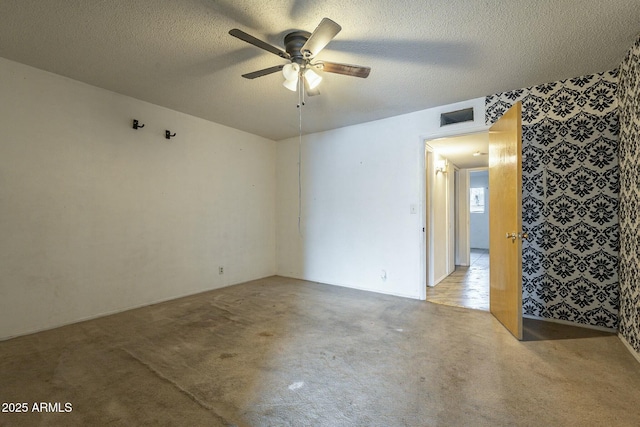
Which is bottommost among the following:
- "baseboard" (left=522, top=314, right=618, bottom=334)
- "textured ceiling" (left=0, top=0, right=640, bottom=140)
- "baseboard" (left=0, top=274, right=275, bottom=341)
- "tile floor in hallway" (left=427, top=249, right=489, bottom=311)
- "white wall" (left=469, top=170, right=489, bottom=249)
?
"tile floor in hallway" (left=427, top=249, right=489, bottom=311)

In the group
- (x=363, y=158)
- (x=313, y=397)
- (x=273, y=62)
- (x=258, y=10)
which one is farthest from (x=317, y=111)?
(x=313, y=397)

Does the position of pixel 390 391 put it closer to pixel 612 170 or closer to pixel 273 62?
pixel 273 62

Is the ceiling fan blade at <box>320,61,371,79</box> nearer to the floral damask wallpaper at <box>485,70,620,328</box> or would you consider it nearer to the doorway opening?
the floral damask wallpaper at <box>485,70,620,328</box>

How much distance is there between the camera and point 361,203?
4.26m

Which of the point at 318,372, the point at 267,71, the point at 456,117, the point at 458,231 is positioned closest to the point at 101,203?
the point at 267,71

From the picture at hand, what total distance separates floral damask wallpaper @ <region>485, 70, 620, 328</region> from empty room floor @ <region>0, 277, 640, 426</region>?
34 cm

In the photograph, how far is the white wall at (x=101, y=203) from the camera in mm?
2596

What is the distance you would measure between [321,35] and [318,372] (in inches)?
89.0

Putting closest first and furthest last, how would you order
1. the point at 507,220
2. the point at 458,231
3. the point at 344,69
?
the point at 344,69 → the point at 507,220 → the point at 458,231

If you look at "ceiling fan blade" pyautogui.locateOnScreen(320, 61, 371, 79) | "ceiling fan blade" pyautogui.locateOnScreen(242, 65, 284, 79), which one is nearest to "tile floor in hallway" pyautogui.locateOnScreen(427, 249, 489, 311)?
"ceiling fan blade" pyautogui.locateOnScreen(320, 61, 371, 79)

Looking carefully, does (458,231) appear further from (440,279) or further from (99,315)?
(99,315)

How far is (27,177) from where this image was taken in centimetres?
264

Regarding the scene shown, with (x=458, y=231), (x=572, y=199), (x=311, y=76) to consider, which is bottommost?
(x=458, y=231)

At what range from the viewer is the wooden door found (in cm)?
253
